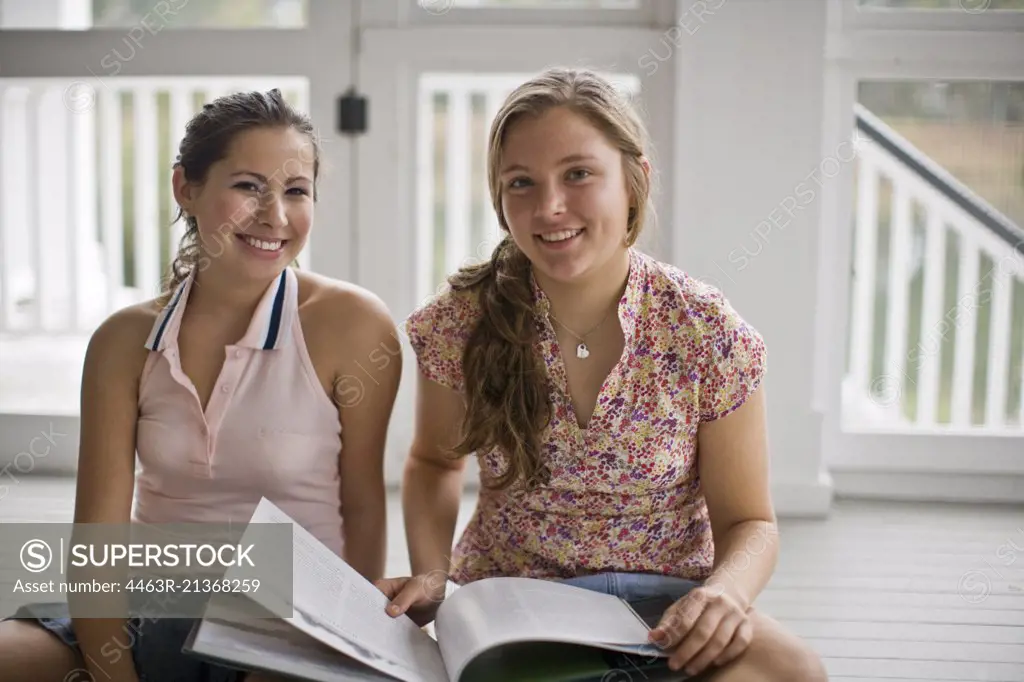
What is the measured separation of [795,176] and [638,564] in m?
1.32

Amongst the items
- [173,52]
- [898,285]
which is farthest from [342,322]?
[898,285]

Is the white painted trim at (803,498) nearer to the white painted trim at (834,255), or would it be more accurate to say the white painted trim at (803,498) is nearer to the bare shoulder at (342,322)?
the white painted trim at (834,255)

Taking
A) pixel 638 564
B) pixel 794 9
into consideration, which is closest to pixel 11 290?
pixel 794 9

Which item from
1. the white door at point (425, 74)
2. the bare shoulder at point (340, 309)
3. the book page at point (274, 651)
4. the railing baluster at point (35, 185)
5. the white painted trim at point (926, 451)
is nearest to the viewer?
the book page at point (274, 651)

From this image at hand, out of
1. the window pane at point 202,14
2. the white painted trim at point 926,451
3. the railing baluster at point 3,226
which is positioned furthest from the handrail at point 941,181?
the railing baluster at point 3,226

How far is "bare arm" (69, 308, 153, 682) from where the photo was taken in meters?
1.30

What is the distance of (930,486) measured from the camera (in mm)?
2613

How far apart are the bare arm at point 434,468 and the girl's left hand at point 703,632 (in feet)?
1.22

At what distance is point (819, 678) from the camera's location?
109 cm

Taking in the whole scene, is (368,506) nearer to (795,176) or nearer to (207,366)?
(207,366)

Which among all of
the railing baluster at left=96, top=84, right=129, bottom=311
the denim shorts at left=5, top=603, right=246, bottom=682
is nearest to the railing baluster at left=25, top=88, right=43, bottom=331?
the railing baluster at left=96, top=84, right=129, bottom=311

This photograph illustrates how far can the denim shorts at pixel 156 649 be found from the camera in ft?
4.03

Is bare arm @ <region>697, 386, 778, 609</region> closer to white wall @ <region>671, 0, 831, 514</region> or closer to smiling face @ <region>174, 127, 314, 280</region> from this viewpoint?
smiling face @ <region>174, 127, 314, 280</region>

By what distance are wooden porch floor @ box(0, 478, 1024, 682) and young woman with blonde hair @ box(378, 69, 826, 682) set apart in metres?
0.48
